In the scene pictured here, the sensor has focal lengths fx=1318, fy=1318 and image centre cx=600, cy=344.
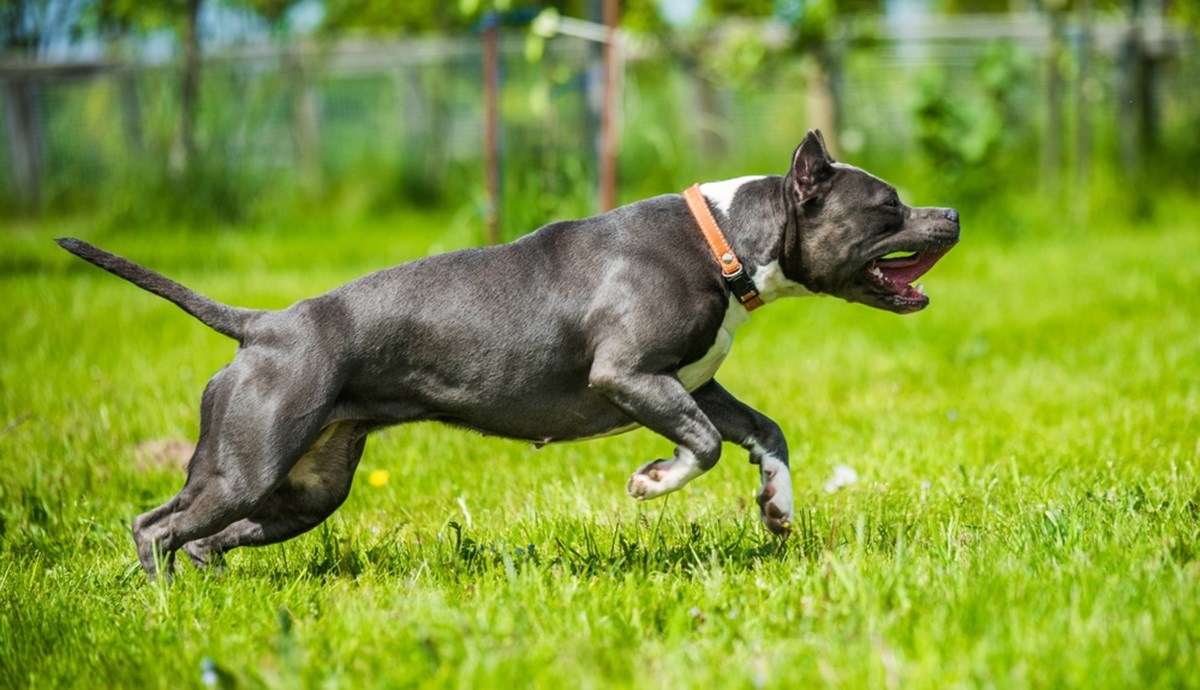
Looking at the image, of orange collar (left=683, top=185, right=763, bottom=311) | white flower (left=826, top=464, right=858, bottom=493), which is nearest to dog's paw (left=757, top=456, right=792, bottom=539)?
orange collar (left=683, top=185, right=763, bottom=311)

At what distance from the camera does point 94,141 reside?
14.4m

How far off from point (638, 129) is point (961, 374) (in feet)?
21.4

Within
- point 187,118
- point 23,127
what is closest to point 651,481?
point 187,118

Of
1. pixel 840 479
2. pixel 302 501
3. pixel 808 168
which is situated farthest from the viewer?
pixel 840 479

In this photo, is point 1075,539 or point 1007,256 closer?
point 1075,539

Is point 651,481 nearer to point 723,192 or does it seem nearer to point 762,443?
point 762,443

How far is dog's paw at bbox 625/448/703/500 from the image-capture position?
372cm

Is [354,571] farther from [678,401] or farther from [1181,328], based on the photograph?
[1181,328]

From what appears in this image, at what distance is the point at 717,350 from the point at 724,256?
0.90ft

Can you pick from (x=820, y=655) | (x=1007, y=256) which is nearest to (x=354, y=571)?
(x=820, y=655)

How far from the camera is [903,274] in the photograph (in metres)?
4.09

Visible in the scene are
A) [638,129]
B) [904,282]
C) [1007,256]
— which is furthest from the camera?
[638,129]

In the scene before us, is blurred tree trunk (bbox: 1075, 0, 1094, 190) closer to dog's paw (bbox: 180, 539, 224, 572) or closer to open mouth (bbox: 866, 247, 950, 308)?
open mouth (bbox: 866, 247, 950, 308)

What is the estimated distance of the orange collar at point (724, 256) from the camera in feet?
12.4
